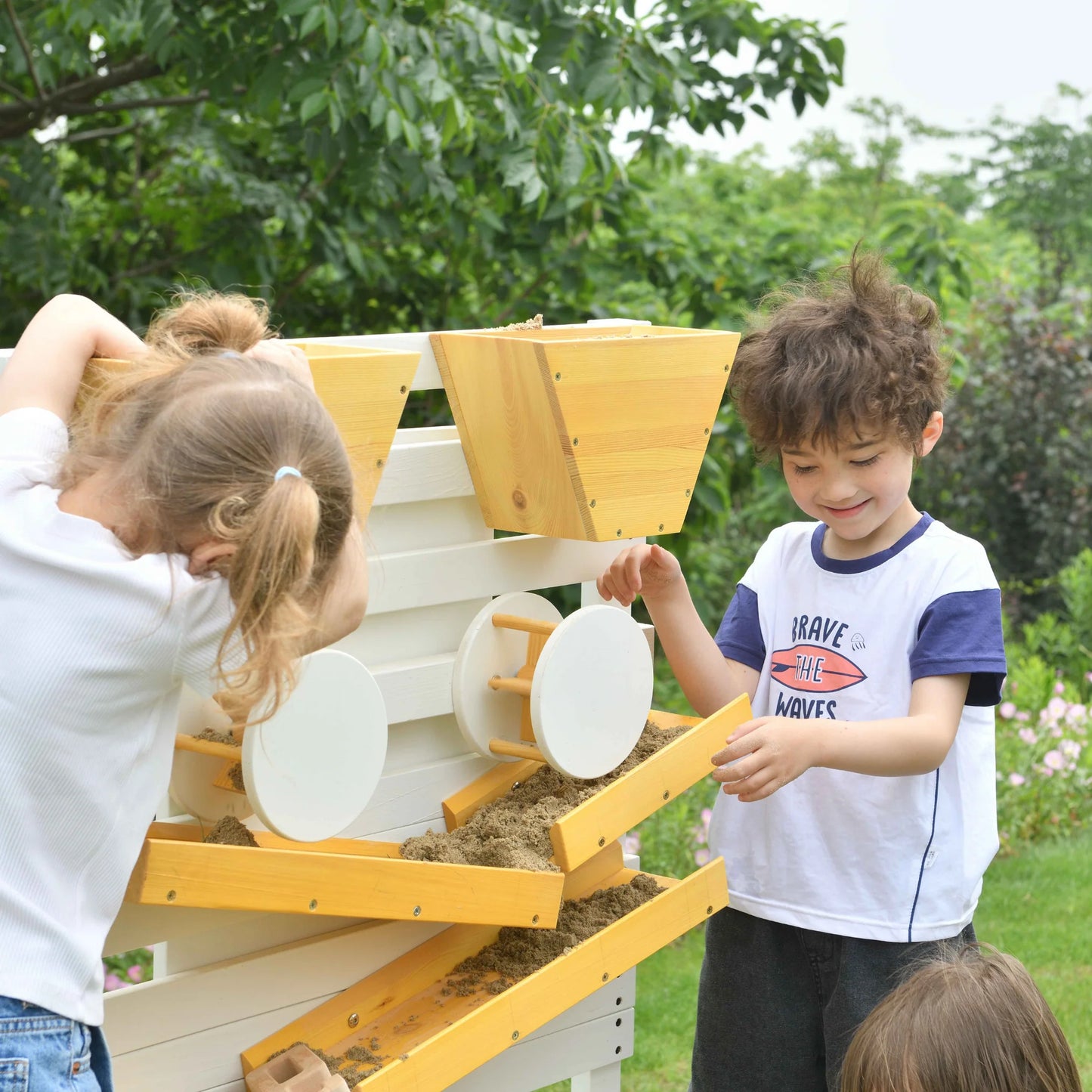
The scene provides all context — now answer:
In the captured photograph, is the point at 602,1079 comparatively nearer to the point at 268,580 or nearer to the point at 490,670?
the point at 490,670

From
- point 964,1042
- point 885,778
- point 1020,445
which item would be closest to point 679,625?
point 885,778

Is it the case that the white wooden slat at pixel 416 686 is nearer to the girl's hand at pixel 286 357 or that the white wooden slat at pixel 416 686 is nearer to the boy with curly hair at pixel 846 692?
the boy with curly hair at pixel 846 692

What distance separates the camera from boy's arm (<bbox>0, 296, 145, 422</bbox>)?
Answer: 1.32 m

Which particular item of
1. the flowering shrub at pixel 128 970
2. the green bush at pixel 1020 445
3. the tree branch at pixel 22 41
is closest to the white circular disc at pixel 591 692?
the flowering shrub at pixel 128 970

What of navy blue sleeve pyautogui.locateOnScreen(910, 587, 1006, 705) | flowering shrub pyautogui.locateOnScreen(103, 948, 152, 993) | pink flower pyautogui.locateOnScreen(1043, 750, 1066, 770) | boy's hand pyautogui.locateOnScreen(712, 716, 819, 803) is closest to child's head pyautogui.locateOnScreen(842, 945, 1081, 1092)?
boy's hand pyautogui.locateOnScreen(712, 716, 819, 803)

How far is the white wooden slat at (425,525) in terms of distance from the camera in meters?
1.62

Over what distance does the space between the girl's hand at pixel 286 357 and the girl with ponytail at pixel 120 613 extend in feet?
0.13

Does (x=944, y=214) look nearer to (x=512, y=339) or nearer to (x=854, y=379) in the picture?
(x=854, y=379)

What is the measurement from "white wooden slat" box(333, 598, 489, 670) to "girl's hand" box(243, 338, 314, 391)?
0.34 metres

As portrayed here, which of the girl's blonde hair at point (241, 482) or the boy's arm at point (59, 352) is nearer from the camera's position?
the girl's blonde hair at point (241, 482)

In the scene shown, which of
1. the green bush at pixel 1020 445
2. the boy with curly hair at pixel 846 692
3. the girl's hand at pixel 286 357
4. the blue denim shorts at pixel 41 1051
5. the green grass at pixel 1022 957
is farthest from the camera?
the green bush at pixel 1020 445

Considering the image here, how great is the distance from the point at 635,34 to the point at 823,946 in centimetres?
227

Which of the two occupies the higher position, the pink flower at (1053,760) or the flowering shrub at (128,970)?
the pink flower at (1053,760)

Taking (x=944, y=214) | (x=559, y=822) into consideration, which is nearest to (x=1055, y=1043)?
(x=559, y=822)
